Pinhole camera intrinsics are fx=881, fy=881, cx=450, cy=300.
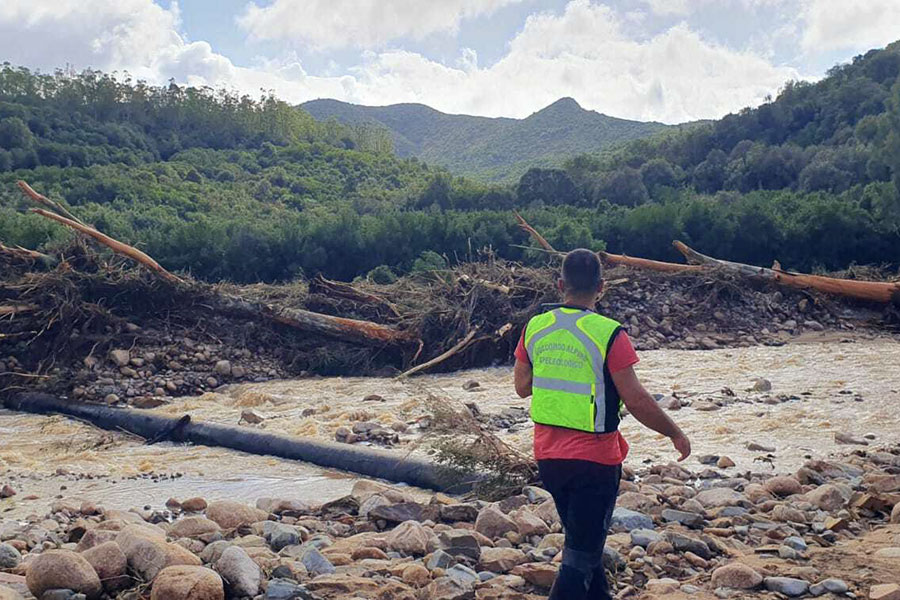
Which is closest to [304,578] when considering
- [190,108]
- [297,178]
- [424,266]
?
[424,266]

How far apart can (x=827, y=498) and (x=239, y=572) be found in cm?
329

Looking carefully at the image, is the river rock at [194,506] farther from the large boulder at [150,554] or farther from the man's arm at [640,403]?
the man's arm at [640,403]

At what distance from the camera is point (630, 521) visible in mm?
4641

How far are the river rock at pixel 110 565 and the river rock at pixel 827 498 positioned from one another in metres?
3.66

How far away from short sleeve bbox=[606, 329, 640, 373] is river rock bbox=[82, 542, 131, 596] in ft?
7.35

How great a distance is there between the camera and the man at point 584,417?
3.07 metres

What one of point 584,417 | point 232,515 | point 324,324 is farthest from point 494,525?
point 324,324

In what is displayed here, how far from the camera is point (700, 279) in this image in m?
15.2

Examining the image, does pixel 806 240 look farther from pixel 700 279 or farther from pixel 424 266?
pixel 424 266

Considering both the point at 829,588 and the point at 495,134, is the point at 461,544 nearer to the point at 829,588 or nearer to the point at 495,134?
the point at 829,588

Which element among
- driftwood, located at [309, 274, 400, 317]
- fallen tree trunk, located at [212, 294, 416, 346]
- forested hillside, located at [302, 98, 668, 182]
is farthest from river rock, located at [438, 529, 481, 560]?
forested hillside, located at [302, 98, 668, 182]

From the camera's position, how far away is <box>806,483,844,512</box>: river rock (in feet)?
16.2

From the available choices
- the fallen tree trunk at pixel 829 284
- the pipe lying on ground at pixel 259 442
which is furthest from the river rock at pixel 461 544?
the fallen tree trunk at pixel 829 284

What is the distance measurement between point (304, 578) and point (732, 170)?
108 ft
